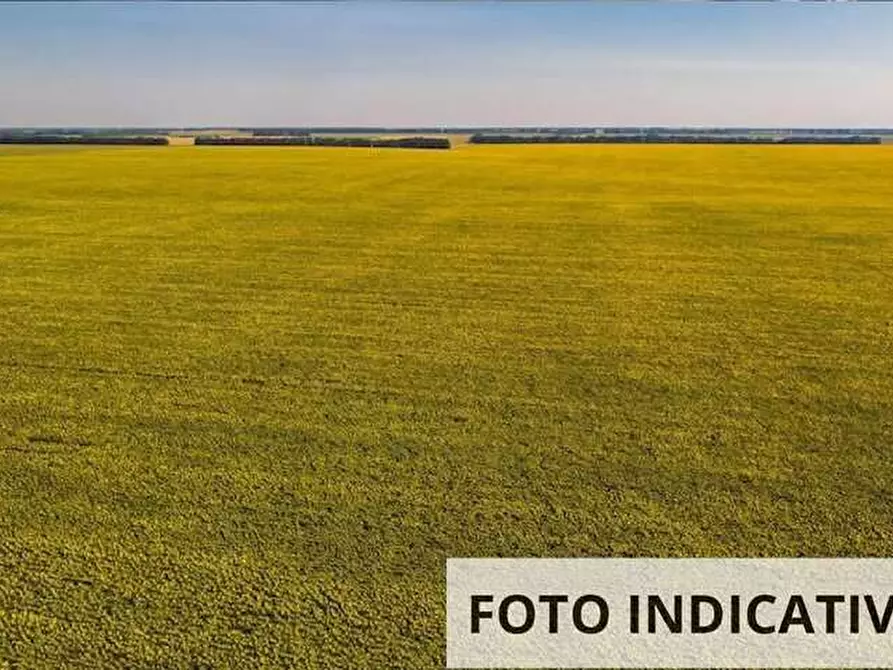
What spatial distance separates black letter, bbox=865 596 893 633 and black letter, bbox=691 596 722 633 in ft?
2.41

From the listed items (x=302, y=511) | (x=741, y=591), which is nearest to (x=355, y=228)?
(x=302, y=511)

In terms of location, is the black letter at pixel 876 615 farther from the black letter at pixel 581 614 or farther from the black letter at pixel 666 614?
the black letter at pixel 581 614

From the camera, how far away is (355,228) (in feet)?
56.3

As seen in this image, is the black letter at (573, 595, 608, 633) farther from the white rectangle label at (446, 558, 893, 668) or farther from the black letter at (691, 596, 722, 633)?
the black letter at (691, 596, 722, 633)

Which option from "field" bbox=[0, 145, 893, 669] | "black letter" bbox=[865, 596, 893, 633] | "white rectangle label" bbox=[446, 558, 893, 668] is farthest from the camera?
"field" bbox=[0, 145, 893, 669]

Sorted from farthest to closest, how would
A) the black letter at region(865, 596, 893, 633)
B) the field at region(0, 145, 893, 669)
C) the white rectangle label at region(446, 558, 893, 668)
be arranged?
1. the field at region(0, 145, 893, 669)
2. the black letter at region(865, 596, 893, 633)
3. the white rectangle label at region(446, 558, 893, 668)

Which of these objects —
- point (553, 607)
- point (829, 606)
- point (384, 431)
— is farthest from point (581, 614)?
point (384, 431)

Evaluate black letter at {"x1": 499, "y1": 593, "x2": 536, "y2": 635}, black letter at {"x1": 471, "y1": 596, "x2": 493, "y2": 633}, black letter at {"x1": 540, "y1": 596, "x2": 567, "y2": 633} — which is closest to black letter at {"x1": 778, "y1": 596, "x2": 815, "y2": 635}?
black letter at {"x1": 540, "y1": 596, "x2": 567, "y2": 633}

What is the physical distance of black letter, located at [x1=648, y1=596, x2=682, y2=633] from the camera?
151 inches

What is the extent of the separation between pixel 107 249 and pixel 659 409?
36.5ft

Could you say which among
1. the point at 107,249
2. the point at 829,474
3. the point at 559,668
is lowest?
the point at 559,668

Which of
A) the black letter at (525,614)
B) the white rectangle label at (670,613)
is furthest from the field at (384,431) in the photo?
the black letter at (525,614)

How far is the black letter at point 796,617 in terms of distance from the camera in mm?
3802

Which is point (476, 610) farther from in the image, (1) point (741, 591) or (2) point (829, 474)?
(2) point (829, 474)
